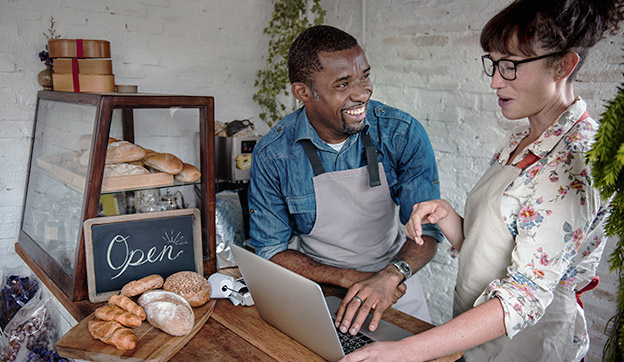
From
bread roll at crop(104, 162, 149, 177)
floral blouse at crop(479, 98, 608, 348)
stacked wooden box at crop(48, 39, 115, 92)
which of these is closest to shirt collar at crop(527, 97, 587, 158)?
floral blouse at crop(479, 98, 608, 348)

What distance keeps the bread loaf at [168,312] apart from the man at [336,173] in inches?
20.3

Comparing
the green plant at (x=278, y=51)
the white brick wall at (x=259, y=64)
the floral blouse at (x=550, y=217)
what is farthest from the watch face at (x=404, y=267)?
the green plant at (x=278, y=51)

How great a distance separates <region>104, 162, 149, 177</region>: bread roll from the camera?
1543 millimetres

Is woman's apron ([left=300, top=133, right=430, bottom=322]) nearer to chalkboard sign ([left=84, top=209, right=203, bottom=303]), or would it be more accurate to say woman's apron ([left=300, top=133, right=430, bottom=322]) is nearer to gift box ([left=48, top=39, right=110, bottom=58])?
chalkboard sign ([left=84, top=209, right=203, bottom=303])

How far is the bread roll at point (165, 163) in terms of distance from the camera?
5.57ft

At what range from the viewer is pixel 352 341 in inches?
49.9

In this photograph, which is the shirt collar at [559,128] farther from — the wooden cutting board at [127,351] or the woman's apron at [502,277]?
the wooden cutting board at [127,351]

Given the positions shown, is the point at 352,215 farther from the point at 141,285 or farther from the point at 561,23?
the point at 561,23

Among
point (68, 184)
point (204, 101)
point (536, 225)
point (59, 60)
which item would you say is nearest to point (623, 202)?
point (536, 225)

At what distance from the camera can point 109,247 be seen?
4.92 ft

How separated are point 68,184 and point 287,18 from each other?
1.95 meters

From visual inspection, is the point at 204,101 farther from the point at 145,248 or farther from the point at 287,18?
the point at 287,18

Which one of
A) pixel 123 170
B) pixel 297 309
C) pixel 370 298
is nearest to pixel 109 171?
pixel 123 170

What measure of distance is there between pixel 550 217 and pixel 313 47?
1058mm
